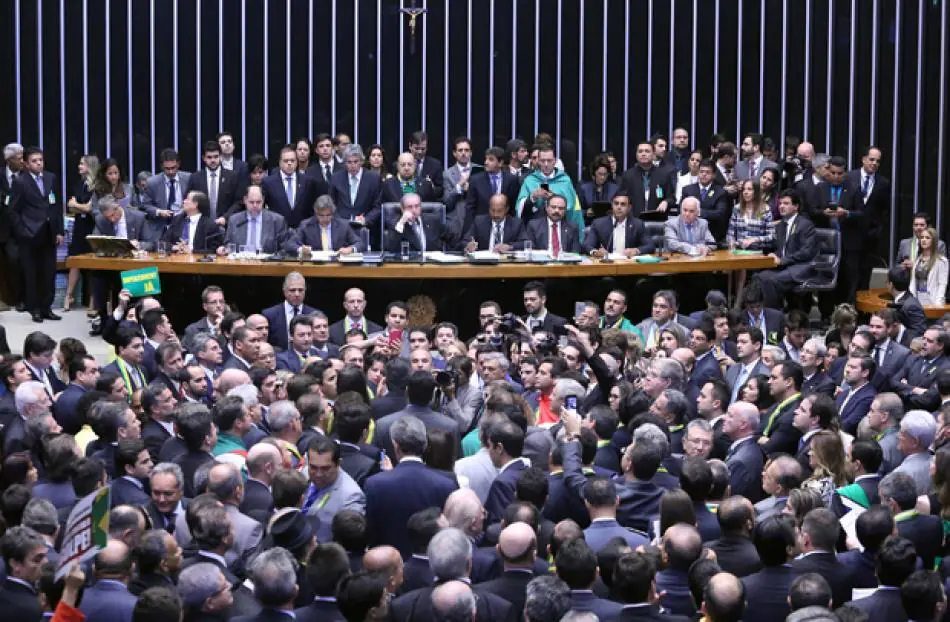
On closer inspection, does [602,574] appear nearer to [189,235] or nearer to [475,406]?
[475,406]

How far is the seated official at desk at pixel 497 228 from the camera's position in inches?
552

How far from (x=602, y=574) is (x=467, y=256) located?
24.7ft

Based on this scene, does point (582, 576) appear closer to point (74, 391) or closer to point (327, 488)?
point (327, 488)

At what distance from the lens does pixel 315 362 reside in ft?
30.9

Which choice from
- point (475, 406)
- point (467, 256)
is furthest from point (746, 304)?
point (475, 406)

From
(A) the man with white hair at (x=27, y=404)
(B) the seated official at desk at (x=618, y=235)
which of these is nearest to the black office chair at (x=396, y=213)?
(B) the seated official at desk at (x=618, y=235)

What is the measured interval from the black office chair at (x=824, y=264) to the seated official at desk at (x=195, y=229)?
16.7 feet

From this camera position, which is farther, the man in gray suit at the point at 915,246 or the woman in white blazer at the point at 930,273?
the man in gray suit at the point at 915,246

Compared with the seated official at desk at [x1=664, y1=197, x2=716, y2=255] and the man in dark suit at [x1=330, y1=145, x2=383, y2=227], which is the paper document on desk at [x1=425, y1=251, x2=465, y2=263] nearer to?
the man in dark suit at [x1=330, y1=145, x2=383, y2=227]

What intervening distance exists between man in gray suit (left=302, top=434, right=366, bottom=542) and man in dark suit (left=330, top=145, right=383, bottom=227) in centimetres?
763

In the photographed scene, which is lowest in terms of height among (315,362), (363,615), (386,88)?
(363,615)

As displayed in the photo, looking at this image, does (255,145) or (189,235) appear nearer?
(189,235)

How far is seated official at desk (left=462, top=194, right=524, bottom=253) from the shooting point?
14.0 metres

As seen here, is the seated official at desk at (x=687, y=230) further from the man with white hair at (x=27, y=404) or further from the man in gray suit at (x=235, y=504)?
the man in gray suit at (x=235, y=504)
